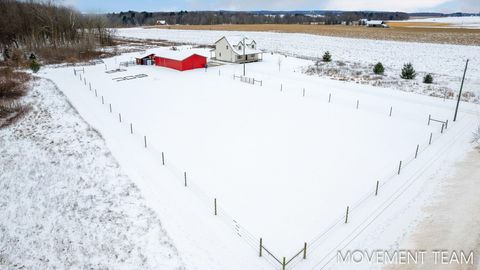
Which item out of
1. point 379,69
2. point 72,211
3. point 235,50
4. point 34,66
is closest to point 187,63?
point 235,50

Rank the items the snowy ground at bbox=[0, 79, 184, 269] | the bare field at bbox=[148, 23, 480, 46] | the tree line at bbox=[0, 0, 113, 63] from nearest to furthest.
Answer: the snowy ground at bbox=[0, 79, 184, 269] → the tree line at bbox=[0, 0, 113, 63] → the bare field at bbox=[148, 23, 480, 46]

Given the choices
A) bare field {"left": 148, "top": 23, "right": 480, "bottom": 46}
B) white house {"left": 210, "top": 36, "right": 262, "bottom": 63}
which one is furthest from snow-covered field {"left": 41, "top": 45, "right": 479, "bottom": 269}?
bare field {"left": 148, "top": 23, "right": 480, "bottom": 46}

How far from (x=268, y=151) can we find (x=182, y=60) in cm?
2895

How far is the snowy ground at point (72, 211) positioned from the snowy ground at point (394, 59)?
107ft

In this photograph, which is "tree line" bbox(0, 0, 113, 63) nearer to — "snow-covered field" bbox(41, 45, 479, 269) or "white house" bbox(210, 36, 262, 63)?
"white house" bbox(210, 36, 262, 63)

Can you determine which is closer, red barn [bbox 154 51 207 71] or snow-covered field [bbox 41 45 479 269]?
snow-covered field [bbox 41 45 479 269]

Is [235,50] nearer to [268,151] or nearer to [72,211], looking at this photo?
[268,151]

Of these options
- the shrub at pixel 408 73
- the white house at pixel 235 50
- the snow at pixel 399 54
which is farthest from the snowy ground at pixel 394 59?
the white house at pixel 235 50

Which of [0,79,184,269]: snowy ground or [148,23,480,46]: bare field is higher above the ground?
[148,23,480,46]: bare field

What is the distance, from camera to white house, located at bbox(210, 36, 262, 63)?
51.5m

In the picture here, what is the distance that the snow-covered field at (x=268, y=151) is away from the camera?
13.1 metres

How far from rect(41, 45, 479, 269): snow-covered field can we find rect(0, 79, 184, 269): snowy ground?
854 mm

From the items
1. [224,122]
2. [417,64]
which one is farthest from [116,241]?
[417,64]

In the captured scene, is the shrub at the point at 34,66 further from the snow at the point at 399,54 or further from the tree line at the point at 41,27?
the snow at the point at 399,54
